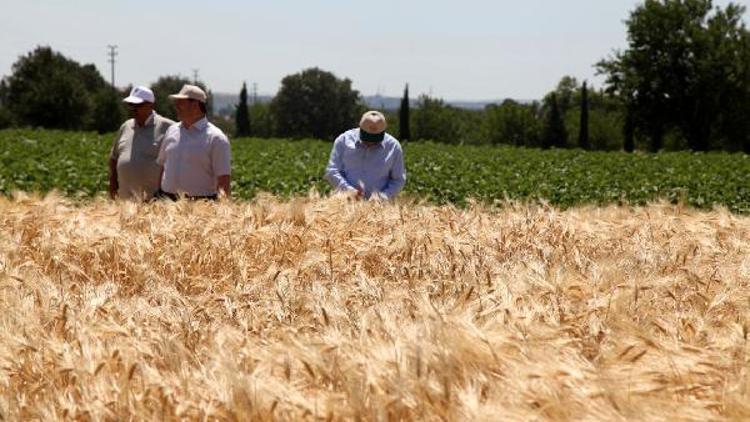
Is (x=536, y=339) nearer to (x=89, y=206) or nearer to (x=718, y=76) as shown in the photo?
(x=89, y=206)

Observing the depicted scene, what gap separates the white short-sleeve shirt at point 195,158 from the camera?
664 cm

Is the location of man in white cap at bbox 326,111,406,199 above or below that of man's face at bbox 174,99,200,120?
below

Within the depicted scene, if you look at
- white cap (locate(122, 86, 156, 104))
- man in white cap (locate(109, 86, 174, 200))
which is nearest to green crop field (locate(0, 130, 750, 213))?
man in white cap (locate(109, 86, 174, 200))

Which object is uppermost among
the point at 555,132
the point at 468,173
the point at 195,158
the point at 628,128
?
the point at 195,158

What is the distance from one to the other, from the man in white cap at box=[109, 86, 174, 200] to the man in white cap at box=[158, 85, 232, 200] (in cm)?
66

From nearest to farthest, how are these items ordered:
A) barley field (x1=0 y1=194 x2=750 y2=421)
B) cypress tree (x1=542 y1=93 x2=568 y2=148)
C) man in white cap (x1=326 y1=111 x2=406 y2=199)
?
barley field (x1=0 y1=194 x2=750 y2=421), man in white cap (x1=326 y1=111 x2=406 y2=199), cypress tree (x1=542 y1=93 x2=568 y2=148)

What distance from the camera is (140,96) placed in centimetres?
724

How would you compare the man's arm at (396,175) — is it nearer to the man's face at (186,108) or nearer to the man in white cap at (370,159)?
the man in white cap at (370,159)

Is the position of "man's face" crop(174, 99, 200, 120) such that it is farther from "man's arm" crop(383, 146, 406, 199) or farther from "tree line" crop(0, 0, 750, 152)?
"tree line" crop(0, 0, 750, 152)

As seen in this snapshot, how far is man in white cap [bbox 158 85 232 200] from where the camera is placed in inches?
261

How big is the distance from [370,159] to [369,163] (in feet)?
0.10

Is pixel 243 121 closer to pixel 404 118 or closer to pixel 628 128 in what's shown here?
pixel 404 118

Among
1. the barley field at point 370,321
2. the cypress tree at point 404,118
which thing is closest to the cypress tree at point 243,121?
the cypress tree at point 404,118

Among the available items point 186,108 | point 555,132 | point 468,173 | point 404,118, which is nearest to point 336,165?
point 186,108
